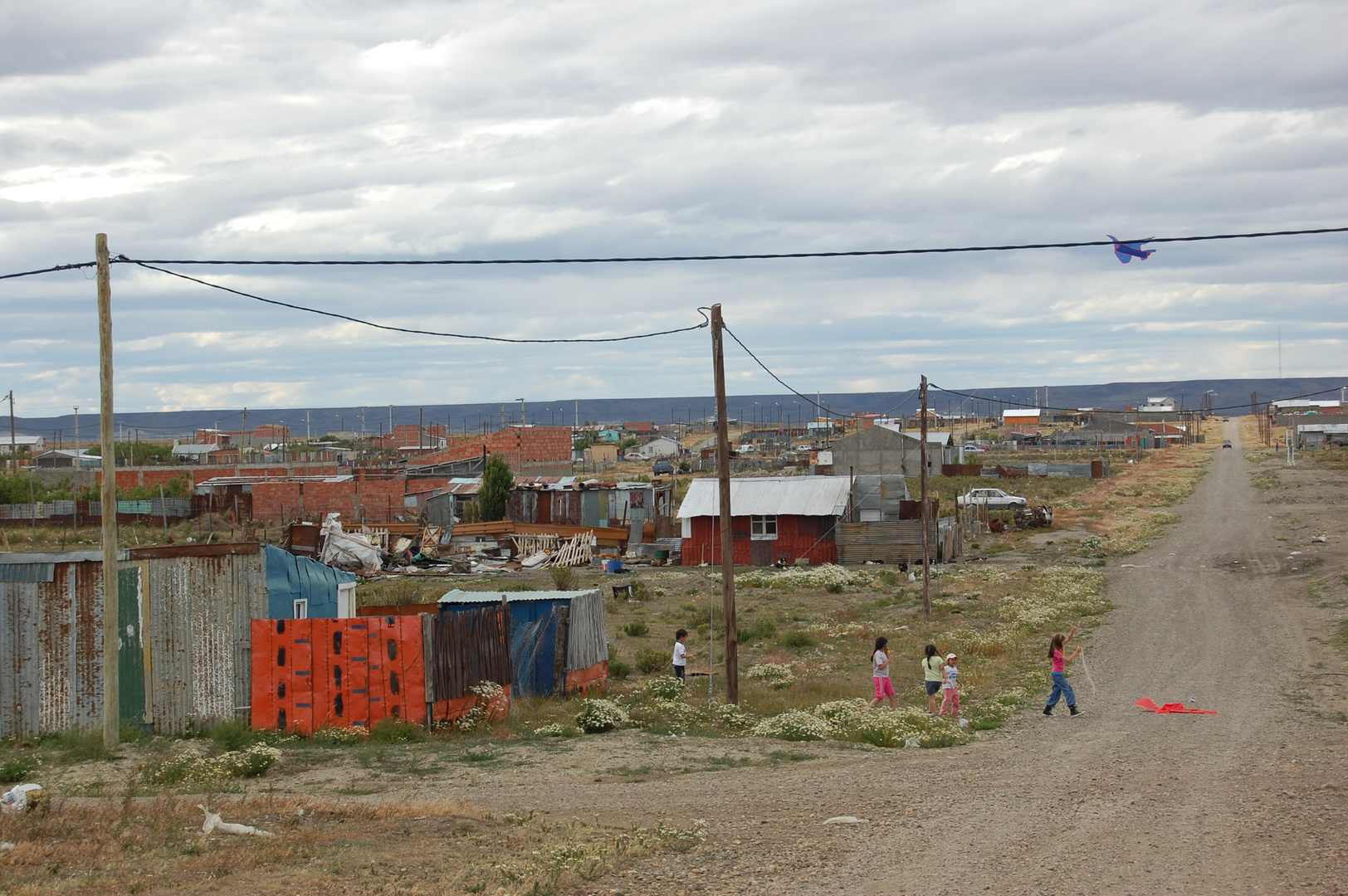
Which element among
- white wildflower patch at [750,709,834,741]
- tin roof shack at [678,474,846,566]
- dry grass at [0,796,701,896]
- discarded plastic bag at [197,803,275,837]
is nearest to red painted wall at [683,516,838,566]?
tin roof shack at [678,474,846,566]

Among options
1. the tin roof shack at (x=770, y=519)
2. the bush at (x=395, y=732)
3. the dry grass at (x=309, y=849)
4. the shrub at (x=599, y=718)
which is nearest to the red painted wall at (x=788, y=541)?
the tin roof shack at (x=770, y=519)

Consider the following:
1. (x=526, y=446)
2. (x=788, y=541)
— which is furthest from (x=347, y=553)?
(x=526, y=446)

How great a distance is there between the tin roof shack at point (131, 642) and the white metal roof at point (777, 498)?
27207 millimetres

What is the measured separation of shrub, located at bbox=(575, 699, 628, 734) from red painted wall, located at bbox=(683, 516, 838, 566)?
2491cm

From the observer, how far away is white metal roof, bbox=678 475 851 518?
137 ft

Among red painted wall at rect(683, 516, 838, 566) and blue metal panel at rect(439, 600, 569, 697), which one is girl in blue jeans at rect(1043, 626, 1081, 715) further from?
red painted wall at rect(683, 516, 838, 566)

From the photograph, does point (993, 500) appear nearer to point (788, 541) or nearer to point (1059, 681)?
point (788, 541)

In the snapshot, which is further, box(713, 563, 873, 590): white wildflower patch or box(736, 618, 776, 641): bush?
box(713, 563, 873, 590): white wildflower patch

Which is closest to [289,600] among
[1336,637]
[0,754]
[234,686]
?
[234,686]

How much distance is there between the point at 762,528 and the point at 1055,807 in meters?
31.8

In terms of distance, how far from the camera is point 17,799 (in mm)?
10711

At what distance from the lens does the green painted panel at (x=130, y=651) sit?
50.5 feet

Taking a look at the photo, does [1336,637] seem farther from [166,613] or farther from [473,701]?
[166,613]

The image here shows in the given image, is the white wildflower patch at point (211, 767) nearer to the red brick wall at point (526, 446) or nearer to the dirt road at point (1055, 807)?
the dirt road at point (1055, 807)
